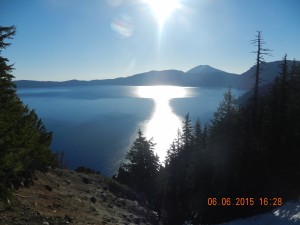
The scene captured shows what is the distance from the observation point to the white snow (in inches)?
737

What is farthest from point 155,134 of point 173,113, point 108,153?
point 173,113

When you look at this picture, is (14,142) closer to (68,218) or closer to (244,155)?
(68,218)

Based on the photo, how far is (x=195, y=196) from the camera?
3712 cm

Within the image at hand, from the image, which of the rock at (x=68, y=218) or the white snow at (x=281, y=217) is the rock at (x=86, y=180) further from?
the rock at (x=68, y=218)

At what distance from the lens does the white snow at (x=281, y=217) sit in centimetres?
1873

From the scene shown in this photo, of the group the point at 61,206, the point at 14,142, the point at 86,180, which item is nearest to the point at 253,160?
the point at 86,180
